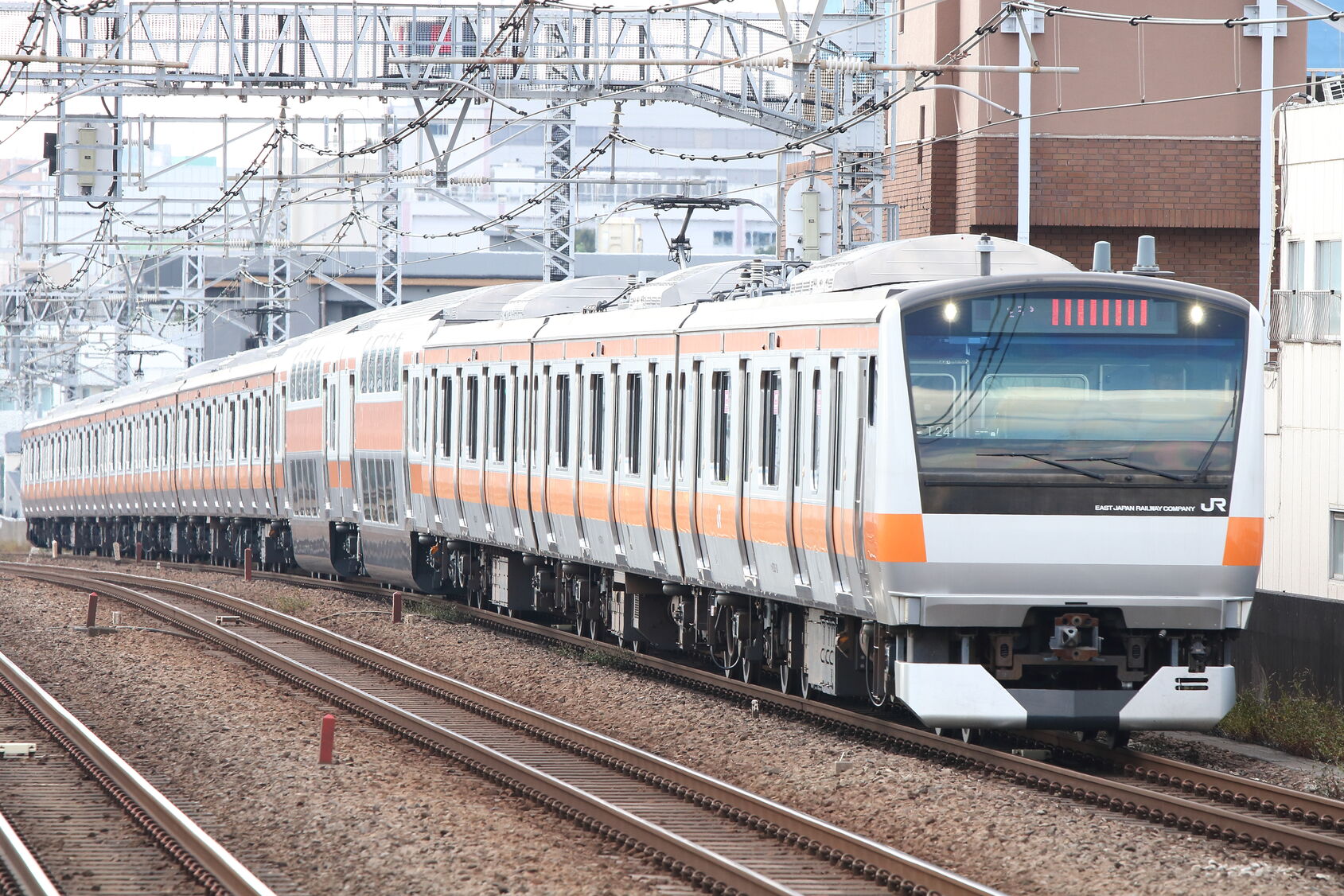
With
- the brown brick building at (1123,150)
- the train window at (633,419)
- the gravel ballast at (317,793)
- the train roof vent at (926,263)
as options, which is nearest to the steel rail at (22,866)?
the gravel ballast at (317,793)

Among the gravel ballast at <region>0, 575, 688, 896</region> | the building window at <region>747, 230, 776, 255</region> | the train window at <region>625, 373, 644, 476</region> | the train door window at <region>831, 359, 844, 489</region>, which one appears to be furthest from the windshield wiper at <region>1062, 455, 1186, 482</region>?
the building window at <region>747, 230, 776, 255</region>

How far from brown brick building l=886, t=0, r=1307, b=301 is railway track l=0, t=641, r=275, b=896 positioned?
1790 centimetres

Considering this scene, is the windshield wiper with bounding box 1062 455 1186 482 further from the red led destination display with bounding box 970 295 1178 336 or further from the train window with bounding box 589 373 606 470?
the train window with bounding box 589 373 606 470

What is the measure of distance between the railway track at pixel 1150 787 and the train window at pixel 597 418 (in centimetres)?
355

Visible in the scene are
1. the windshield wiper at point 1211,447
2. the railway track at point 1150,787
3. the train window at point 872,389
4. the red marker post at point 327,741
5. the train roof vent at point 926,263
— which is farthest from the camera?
the train roof vent at point 926,263

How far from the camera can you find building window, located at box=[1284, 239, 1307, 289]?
66.0ft

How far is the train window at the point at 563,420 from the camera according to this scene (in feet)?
63.5

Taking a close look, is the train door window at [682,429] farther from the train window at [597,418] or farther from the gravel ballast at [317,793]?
the gravel ballast at [317,793]

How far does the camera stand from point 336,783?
40.8 ft

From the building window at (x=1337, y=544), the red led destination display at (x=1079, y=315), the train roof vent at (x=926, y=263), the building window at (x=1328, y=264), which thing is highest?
the building window at (x=1328, y=264)

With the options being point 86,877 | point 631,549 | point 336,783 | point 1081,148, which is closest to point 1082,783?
point 336,783

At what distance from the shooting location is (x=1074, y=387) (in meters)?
12.1

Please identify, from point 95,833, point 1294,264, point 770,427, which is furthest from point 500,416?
point 95,833

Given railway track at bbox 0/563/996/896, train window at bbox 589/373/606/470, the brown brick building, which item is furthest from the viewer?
the brown brick building
